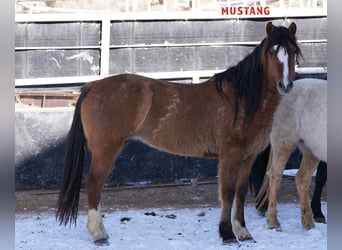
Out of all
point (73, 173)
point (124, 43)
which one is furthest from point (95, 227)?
point (124, 43)

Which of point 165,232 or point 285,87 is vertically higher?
point 285,87

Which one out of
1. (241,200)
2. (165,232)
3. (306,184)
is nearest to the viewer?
(241,200)

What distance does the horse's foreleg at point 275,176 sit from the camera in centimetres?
418

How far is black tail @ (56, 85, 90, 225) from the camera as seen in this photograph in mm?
3801

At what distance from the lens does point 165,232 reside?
4.06 metres

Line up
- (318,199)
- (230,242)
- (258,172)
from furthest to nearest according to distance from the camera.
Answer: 1. (258,172)
2. (318,199)
3. (230,242)

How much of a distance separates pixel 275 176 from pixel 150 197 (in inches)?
63.4

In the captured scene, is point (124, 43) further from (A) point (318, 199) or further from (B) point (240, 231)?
(B) point (240, 231)

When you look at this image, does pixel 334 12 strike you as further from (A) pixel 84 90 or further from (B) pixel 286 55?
(A) pixel 84 90

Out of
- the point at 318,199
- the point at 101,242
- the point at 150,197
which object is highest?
the point at 318,199

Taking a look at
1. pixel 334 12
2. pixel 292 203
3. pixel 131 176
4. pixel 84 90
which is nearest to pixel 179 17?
pixel 131 176

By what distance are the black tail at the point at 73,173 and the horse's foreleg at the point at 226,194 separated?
1.05 metres

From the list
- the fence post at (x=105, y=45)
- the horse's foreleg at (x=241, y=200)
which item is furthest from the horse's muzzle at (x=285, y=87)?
the fence post at (x=105, y=45)

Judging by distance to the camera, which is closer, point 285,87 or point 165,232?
point 285,87
